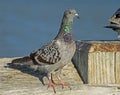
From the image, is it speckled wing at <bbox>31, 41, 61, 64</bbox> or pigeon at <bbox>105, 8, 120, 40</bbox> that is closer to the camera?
speckled wing at <bbox>31, 41, 61, 64</bbox>

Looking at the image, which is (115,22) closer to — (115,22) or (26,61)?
(115,22)

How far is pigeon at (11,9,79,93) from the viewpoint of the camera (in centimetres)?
816

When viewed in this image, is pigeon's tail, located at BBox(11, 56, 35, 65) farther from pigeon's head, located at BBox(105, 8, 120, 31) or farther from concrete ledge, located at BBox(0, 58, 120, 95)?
pigeon's head, located at BBox(105, 8, 120, 31)

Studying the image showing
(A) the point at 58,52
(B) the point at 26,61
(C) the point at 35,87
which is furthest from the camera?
(B) the point at 26,61

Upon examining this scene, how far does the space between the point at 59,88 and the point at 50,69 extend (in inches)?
14.6

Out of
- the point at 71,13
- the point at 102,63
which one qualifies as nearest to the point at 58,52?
the point at 71,13

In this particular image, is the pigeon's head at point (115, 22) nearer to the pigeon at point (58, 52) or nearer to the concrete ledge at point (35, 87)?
the concrete ledge at point (35, 87)

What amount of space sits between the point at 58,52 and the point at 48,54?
0.99 feet

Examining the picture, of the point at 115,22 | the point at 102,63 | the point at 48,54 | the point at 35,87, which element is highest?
the point at 115,22

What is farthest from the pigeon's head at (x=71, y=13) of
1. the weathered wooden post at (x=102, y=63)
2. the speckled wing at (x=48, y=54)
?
the weathered wooden post at (x=102, y=63)

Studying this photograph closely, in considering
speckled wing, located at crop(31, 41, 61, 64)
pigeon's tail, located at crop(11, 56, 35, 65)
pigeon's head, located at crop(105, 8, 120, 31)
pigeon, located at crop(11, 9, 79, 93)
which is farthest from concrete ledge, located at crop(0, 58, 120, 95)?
pigeon's head, located at crop(105, 8, 120, 31)

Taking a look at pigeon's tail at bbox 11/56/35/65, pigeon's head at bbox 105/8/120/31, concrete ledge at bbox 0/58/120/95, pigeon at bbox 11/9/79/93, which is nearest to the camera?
concrete ledge at bbox 0/58/120/95

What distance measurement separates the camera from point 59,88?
8172 mm

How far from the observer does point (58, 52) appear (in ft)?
27.0
